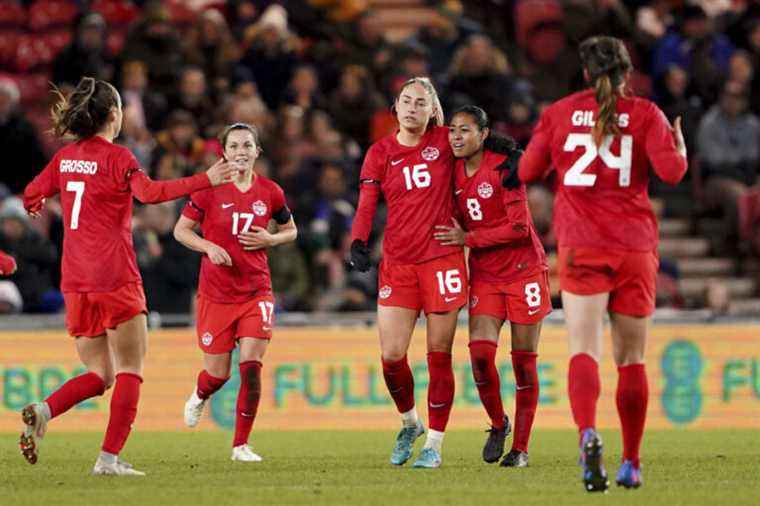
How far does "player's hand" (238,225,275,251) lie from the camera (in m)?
11.7

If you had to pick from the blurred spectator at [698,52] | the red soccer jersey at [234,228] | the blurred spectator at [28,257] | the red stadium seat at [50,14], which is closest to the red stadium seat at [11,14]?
the red stadium seat at [50,14]

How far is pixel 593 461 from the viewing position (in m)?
8.70

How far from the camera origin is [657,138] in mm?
8945

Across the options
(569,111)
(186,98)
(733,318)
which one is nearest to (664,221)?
(733,318)

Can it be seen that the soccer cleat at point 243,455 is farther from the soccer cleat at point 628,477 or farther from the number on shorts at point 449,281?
the soccer cleat at point 628,477

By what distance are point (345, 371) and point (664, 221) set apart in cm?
582

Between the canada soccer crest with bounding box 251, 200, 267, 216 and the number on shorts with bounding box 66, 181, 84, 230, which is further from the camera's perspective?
the canada soccer crest with bounding box 251, 200, 267, 216

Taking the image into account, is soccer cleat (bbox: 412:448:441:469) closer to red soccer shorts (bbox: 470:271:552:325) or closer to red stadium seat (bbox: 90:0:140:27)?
red soccer shorts (bbox: 470:271:552:325)

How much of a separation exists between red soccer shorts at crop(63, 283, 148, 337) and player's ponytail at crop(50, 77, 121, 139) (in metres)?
0.95

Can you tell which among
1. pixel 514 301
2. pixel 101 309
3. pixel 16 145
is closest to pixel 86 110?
pixel 101 309

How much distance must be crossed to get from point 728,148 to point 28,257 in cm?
789

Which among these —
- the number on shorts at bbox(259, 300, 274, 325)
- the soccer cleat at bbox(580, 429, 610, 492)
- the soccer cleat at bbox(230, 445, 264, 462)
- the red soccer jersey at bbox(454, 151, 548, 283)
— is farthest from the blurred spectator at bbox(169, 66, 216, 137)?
the soccer cleat at bbox(580, 429, 610, 492)

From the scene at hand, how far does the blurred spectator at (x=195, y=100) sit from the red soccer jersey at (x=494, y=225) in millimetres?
7610

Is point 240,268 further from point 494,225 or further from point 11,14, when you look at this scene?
point 11,14
